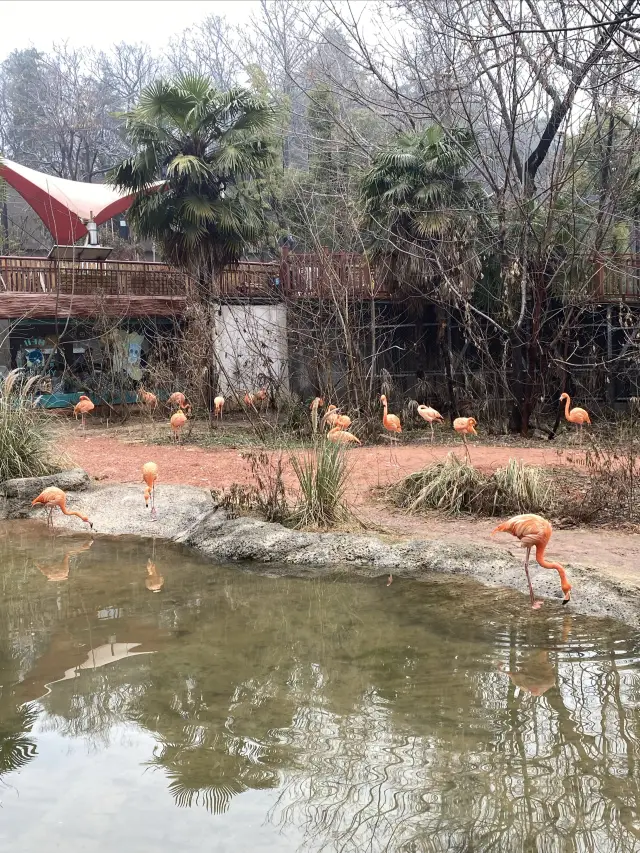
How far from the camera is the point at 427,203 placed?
1427 centimetres

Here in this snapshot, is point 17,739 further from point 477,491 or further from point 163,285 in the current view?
point 163,285

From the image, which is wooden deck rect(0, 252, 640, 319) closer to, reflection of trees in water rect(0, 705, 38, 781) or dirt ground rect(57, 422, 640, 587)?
dirt ground rect(57, 422, 640, 587)

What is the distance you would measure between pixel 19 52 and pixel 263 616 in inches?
1762

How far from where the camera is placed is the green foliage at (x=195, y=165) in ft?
52.5

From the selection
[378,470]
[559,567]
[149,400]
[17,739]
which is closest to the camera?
[17,739]

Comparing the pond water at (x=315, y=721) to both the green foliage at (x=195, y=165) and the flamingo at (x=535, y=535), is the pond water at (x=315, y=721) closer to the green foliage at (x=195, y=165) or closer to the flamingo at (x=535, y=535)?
the flamingo at (x=535, y=535)

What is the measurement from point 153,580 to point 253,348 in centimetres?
977

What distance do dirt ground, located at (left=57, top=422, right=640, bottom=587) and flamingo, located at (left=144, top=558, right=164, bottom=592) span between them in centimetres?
196

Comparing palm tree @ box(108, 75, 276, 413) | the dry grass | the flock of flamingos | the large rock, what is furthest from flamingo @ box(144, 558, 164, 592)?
palm tree @ box(108, 75, 276, 413)

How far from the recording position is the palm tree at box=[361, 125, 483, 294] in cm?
1420

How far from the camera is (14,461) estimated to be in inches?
365

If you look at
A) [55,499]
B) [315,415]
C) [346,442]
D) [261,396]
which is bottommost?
[55,499]

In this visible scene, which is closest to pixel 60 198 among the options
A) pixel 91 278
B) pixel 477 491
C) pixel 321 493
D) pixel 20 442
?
pixel 91 278

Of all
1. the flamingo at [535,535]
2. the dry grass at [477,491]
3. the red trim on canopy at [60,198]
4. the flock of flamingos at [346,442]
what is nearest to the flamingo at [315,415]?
the flock of flamingos at [346,442]
